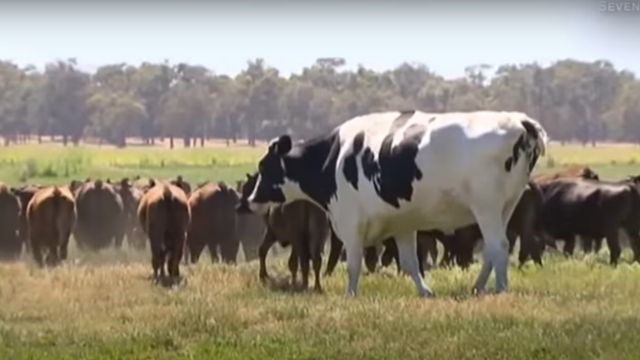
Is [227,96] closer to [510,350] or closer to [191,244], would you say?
[191,244]

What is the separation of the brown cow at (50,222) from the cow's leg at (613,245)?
422 inches

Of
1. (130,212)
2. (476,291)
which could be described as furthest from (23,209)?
(476,291)

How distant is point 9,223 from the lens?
108 ft

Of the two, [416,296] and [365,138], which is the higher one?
[365,138]

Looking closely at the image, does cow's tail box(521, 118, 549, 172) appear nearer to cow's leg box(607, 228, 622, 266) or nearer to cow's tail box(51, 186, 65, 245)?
cow's leg box(607, 228, 622, 266)

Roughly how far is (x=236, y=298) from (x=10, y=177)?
182 ft

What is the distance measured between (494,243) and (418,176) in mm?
1273

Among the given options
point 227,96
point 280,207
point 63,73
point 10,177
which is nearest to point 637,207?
point 280,207

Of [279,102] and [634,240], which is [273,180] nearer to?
[634,240]

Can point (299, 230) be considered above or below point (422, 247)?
above

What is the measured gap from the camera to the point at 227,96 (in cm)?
14025

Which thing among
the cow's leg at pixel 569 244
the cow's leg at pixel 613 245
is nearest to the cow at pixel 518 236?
→ the cow's leg at pixel 613 245

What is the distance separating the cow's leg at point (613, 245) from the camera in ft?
82.0

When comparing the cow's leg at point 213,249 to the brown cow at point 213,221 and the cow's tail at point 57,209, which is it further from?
the cow's tail at point 57,209
